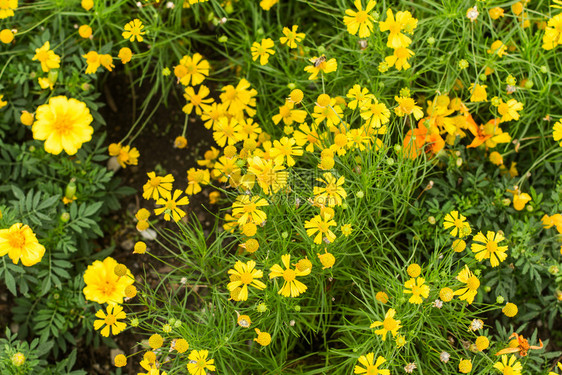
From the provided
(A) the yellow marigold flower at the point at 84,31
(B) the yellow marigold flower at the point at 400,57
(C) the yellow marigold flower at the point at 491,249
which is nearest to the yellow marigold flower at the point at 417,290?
(C) the yellow marigold flower at the point at 491,249

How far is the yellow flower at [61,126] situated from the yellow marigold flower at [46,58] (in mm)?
492

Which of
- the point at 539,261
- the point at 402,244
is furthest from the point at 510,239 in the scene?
the point at 402,244

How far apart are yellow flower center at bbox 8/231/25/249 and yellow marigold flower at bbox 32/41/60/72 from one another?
63 centimetres

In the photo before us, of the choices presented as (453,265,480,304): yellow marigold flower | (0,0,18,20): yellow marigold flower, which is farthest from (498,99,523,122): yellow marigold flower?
(0,0,18,20): yellow marigold flower

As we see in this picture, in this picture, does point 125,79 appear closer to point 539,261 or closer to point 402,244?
point 402,244

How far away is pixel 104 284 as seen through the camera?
1429mm

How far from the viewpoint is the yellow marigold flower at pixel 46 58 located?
1.80m

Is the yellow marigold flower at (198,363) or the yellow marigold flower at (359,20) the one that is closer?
the yellow marigold flower at (198,363)

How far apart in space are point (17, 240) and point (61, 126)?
0.39 m

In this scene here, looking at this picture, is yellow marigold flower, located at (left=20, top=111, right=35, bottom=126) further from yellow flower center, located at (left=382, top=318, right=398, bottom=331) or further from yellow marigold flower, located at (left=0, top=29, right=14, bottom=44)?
yellow flower center, located at (left=382, top=318, right=398, bottom=331)

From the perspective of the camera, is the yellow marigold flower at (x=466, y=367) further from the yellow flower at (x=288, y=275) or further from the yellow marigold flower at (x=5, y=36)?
the yellow marigold flower at (x=5, y=36)

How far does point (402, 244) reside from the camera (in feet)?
6.09

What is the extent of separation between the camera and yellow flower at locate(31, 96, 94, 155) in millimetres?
1390

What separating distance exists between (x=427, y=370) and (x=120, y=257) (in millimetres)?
1259
